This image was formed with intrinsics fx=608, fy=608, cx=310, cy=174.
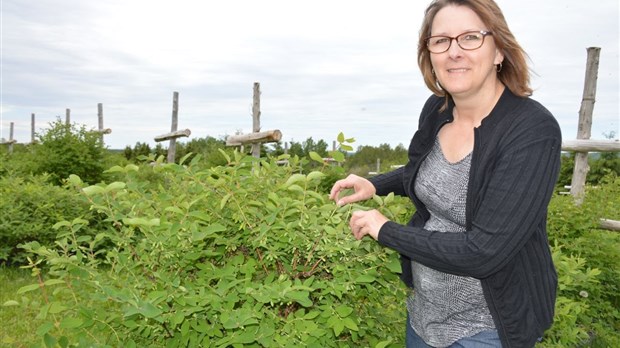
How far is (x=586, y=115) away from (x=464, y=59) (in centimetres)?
783

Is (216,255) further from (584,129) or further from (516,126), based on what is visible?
(584,129)

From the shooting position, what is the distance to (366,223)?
2.15 metres

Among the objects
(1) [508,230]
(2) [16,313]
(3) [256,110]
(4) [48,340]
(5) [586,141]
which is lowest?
(2) [16,313]

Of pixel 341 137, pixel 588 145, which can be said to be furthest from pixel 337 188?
pixel 588 145

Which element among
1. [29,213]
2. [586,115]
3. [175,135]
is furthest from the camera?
[175,135]

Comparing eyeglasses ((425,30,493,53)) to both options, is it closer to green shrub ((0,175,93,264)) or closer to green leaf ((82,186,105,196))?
green leaf ((82,186,105,196))

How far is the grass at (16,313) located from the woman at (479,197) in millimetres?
4417

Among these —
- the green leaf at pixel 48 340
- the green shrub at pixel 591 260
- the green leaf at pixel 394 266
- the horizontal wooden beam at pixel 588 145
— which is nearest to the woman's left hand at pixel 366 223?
the green leaf at pixel 394 266

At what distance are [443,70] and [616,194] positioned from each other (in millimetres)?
6841

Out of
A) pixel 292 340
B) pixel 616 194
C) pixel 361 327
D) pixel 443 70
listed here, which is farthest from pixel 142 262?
pixel 616 194

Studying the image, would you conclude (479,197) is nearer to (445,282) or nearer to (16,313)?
(445,282)

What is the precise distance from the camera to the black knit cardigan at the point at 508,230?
6.26 feet

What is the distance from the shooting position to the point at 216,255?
2.47 m

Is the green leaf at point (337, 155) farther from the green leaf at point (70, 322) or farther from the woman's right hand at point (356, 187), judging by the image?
the green leaf at point (70, 322)
